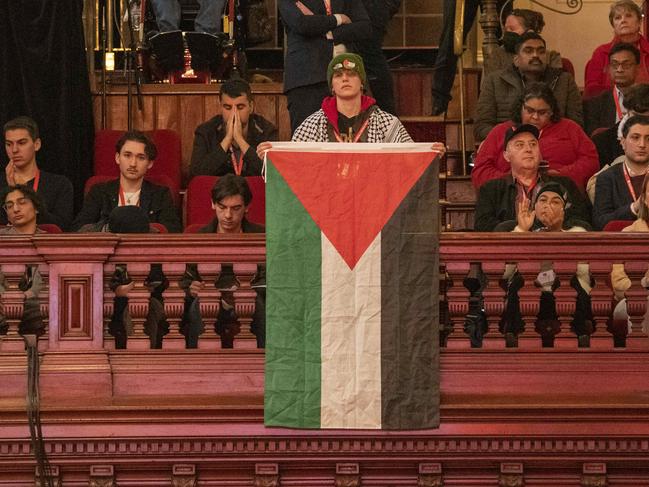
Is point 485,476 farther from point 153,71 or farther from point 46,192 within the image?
point 153,71

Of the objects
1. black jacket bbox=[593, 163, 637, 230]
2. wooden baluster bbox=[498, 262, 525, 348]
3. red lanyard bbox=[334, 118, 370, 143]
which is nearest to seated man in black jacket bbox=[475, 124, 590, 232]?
black jacket bbox=[593, 163, 637, 230]

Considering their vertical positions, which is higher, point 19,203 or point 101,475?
point 19,203

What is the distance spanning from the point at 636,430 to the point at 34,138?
11.5 ft

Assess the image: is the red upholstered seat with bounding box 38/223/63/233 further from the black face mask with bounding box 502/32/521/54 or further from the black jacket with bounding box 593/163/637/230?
the black face mask with bounding box 502/32/521/54

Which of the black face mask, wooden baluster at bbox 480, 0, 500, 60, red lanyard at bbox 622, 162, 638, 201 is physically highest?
wooden baluster at bbox 480, 0, 500, 60

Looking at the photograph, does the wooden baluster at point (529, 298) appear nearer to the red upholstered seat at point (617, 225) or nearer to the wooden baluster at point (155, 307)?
the red upholstered seat at point (617, 225)

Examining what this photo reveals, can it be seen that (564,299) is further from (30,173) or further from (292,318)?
(30,173)

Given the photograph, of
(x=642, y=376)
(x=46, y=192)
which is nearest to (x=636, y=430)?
(x=642, y=376)

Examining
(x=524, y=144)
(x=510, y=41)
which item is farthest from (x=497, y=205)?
(x=510, y=41)

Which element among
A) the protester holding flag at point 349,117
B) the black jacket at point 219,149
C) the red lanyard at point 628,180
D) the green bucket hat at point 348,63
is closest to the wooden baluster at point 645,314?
the red lanyard at point 628,180

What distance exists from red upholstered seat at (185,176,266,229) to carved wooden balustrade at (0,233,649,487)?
5.81ft

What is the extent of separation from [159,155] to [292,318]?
10.3ft

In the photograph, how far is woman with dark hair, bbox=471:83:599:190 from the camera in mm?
8484

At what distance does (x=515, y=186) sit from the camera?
7695 millimetres
